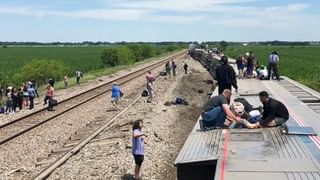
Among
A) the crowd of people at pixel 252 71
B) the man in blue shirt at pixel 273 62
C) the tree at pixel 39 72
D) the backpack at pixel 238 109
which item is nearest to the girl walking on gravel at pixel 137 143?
the backpack at pixel 238 109

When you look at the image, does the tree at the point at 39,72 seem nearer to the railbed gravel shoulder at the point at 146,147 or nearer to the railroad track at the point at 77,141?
the railbed gravel shoulder at the point at 146,147

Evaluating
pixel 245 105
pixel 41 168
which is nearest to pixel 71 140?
pixel 41 168

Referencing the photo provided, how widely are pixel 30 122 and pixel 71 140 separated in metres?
4.13

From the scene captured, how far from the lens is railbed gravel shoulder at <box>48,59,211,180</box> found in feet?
41.1

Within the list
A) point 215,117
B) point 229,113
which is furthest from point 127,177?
point 229,113

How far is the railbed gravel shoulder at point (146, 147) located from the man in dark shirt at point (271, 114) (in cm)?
264

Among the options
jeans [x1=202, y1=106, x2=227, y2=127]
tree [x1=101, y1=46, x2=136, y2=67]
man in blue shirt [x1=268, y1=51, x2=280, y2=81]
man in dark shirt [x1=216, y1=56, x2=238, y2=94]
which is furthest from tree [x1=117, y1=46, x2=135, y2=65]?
jeans [x1=202, y1=106, x2=227, y2=127]

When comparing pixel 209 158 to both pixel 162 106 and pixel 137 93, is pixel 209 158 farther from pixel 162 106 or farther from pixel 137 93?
pixel 137 93

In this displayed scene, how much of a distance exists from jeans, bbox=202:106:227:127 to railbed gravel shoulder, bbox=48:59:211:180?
1696 millimetres

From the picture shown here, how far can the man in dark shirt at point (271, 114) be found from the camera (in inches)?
444

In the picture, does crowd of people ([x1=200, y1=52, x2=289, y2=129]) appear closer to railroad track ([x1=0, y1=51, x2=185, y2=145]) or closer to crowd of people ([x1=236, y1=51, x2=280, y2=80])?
railroad track ([x1=0, y1=51, x2=185, y2=145])

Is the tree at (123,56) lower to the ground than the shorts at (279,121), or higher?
lower

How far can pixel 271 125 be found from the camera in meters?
11.3

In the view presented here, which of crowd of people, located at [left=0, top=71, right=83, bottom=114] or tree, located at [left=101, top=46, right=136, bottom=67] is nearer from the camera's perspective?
crowd of people, located at [left=0, top=71, right=83, bottom=114]
